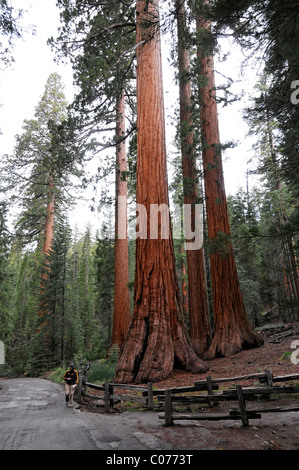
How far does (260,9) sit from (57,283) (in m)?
23.2

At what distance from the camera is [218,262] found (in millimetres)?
12297

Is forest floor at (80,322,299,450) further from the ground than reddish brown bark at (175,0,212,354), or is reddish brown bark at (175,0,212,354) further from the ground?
reddish brown bark at (175,0,212,354)

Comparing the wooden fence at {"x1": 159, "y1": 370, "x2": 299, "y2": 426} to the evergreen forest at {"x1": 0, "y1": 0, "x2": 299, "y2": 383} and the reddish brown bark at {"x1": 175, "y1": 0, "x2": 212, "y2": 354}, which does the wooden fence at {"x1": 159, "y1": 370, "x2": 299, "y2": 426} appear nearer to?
the evergreen forest at {"x1": 0, "y1": 0, "x2": 299, "y2": 383}

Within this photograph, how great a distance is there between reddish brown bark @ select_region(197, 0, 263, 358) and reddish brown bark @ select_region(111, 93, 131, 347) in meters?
4.28

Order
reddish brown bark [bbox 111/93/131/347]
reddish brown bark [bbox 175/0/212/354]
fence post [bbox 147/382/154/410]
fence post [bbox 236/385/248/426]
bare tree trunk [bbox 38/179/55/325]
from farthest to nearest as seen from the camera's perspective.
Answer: bare tree trunk [bbox 38/179/55/325], reddish brown bark [bbox 111/93/131/347], reddish brown bark [bbox 175/0/212/354], fence post [bbox 147/382/154/410], fence post [bbox 236/385/248/426]

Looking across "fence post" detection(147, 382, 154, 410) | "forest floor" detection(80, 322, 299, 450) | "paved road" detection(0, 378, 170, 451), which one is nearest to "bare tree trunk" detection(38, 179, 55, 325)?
"forest floor" detection(80, 322, 299, 450)

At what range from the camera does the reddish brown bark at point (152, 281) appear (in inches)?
337

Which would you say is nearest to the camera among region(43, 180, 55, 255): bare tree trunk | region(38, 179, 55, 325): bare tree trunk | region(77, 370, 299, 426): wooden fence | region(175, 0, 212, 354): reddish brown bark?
region(77, 370, 299, 426): wooden fence

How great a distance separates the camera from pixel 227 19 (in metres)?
4.18

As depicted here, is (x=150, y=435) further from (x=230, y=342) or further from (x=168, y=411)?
(x=230, y=342)

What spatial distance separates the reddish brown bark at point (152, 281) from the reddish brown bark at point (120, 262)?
497 centimetres

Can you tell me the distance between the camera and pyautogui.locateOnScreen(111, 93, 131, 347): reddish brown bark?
16250mm

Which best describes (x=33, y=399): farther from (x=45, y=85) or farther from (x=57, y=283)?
(x=45, y=85)
